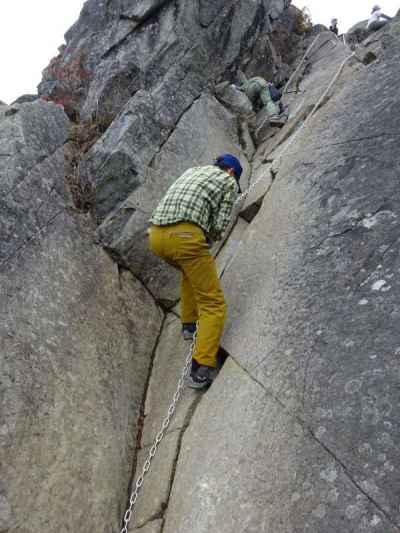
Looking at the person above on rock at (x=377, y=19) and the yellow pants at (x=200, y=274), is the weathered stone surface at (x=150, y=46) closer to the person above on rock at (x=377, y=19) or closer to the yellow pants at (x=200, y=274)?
the person above on rock at (x=377, y=19)

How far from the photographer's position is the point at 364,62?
872 centimetres

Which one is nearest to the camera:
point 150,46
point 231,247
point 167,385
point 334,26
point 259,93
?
point 167,385

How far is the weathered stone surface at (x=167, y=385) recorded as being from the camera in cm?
506

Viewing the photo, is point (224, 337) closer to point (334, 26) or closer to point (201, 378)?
point (201, 378)

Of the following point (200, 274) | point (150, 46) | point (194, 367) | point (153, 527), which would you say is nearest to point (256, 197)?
point (200, 274)

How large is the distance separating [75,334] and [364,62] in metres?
7.95

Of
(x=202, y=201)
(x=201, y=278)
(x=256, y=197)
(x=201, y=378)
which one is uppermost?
(x=202, y=201)

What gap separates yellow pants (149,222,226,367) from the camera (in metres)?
4.96

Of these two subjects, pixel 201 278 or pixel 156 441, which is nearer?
pixel 156 441

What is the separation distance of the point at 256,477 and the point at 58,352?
2756mm

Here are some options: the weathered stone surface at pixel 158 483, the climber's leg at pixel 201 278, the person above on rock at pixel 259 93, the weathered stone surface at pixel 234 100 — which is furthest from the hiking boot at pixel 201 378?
the person above on rock at pixel 259 93

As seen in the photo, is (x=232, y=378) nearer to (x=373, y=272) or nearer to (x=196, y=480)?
(x=196, y=480)

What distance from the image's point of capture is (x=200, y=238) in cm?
518

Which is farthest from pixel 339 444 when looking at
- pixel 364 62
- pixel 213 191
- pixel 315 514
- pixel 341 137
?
pixel 364 62
